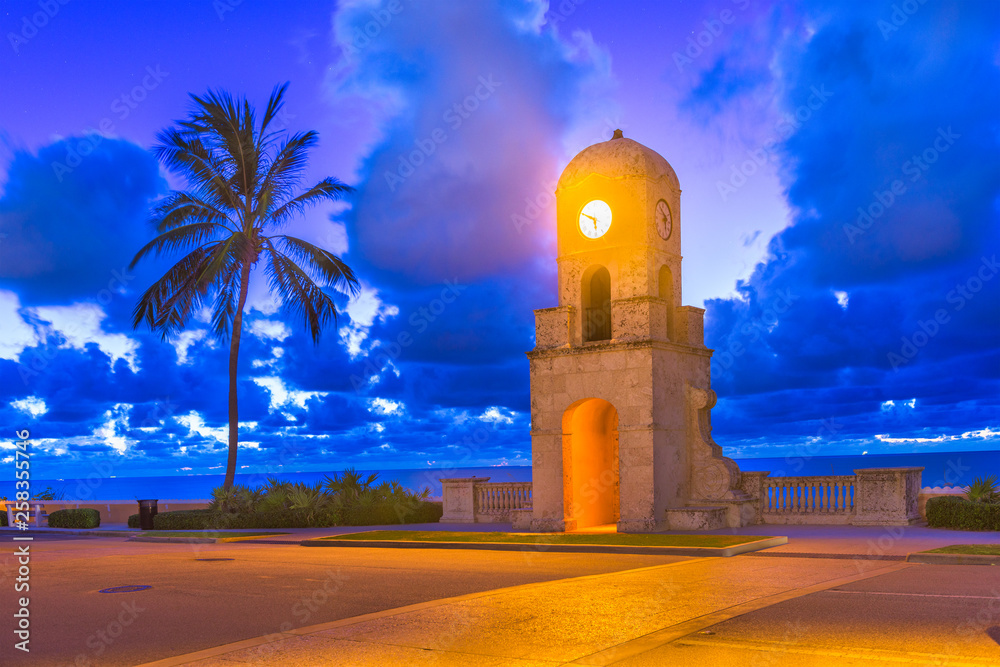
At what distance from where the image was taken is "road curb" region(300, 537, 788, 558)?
672 inches

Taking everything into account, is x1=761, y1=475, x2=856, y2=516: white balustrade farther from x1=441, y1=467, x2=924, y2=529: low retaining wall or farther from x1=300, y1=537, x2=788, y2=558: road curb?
x1=300, y1=537, x2=788, y2=558: road curb

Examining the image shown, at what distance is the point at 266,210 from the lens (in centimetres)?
3155

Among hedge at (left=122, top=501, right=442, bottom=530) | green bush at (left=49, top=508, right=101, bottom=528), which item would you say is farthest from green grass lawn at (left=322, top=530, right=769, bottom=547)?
green bush at (left=49, top=508, right=101, bottom=528)

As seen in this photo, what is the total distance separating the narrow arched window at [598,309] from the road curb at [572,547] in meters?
6.99

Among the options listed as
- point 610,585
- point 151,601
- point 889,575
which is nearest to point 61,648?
point 151,601

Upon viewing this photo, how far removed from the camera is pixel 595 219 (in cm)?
2384

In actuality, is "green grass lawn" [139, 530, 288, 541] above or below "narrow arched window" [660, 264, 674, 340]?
below

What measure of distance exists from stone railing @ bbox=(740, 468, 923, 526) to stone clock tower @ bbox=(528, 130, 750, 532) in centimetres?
88

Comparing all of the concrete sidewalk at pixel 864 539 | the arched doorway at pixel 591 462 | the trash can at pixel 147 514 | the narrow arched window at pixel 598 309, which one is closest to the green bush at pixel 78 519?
the trash can at pixel 147 514

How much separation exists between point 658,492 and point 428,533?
5.90 m

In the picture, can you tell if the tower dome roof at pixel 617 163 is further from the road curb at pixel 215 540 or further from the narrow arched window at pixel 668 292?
the road curb at pixel 215 540

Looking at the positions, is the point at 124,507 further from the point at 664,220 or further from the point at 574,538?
the point at 664,220

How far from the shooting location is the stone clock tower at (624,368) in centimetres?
2228

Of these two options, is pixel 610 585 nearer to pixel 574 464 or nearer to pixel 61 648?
pixel 61 648
